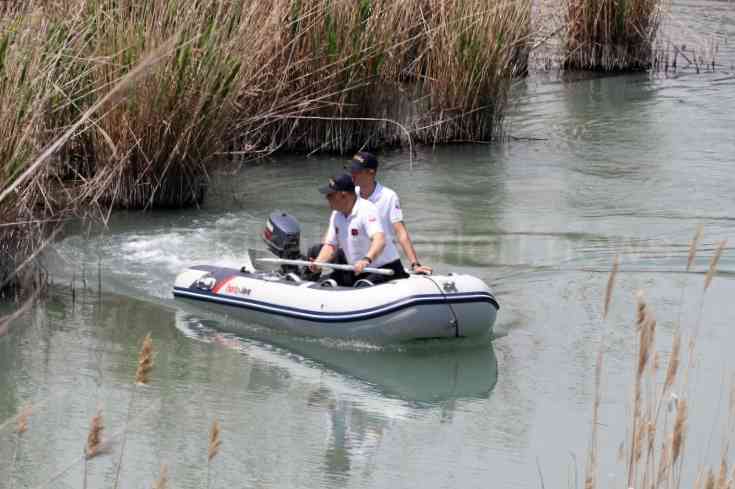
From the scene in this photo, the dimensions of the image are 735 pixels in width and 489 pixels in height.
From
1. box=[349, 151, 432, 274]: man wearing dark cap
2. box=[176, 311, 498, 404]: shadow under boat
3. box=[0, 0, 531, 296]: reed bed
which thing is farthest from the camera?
box=[349, 151, 432, 274]: man wearing dark cap

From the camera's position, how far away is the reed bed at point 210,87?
8336mm

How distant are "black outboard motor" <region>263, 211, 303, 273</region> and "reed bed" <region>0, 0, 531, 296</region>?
1214 mm

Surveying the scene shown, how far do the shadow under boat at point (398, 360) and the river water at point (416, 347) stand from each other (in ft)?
0.08

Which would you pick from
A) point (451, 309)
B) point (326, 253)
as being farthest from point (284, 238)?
point (451, 309)

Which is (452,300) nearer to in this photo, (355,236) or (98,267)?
(355,236)

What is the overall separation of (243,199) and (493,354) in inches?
188

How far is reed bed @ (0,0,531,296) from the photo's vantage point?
27.3ft

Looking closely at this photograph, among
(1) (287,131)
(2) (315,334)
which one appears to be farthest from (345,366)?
(1) (287,131)

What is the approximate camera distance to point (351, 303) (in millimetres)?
8578

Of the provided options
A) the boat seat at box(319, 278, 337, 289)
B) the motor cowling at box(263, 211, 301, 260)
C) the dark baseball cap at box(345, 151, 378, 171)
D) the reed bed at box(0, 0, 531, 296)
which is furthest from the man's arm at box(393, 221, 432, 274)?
the reed bed at box(0, 0, 531, 296)

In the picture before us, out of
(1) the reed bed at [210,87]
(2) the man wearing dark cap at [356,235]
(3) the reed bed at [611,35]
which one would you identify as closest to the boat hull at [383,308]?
(2) the man wearing dark cap at [356,235]

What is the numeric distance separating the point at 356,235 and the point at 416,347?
0.86 metres

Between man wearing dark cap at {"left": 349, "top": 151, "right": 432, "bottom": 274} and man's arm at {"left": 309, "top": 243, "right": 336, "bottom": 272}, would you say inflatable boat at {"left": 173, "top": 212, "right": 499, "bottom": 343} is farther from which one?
man wearing dark cap at {"left": 349, "top": 151, "right": 432, "bottom": 274}

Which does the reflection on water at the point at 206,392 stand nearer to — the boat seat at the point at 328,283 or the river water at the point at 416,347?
the river water at the point at 416,347
